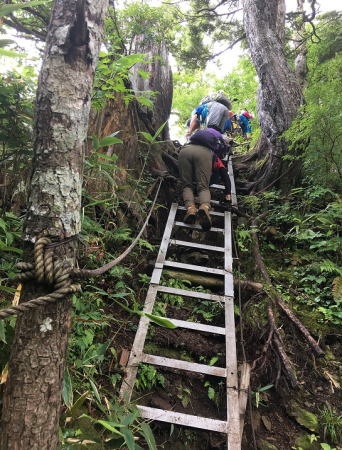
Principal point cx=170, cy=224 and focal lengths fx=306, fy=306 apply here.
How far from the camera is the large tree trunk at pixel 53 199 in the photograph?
48.4 inches

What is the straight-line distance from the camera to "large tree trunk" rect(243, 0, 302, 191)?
5871 mm

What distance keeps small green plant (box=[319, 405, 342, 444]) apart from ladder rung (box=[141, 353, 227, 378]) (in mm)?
838

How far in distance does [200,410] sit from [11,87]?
271 centimetres

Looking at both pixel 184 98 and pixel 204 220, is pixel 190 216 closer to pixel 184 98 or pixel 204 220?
pixel 204 220

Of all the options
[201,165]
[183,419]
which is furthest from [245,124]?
[183,419]

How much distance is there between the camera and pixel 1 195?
7.93 ft

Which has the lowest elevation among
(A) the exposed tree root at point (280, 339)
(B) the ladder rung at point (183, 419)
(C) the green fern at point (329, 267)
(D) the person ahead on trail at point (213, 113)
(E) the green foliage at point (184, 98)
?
(B) the ladder rung at point (183, 419)

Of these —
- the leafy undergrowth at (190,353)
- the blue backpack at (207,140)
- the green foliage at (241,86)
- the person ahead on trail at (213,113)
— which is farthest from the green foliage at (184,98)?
the leafy undergrowth at (190,353)

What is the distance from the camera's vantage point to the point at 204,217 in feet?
14.7

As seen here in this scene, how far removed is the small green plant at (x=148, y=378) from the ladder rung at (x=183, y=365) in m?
0.06

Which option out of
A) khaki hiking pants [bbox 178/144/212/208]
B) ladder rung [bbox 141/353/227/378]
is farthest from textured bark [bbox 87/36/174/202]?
ladder rung [bbox 141/353/227/378]

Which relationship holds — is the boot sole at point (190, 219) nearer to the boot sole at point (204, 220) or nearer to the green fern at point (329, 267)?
the boot sole at point (204, 220)

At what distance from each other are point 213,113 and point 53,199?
17.2 feet

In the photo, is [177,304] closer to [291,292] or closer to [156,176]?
[291,292]
